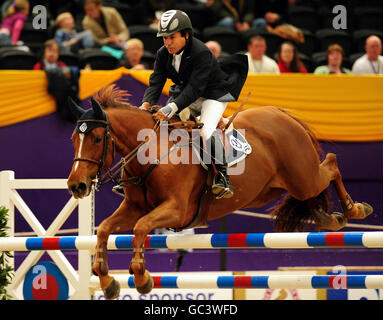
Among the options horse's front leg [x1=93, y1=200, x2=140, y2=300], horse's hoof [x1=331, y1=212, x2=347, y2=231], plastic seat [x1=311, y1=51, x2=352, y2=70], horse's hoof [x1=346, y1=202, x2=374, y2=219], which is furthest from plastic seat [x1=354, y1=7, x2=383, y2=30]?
horse's front leg [x1=93, y1=200, x2=140, y2=300]

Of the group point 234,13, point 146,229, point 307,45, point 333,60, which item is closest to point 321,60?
point 333,60

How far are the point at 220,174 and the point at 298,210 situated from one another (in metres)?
1.18

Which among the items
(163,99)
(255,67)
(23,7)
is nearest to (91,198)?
(163,99)

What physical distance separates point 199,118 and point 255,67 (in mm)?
3736

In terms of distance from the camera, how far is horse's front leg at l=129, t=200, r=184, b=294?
4.49m

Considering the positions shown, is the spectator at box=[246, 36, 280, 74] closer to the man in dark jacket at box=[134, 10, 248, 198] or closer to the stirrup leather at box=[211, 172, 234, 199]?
the man in dark jacket at box=[134, 10, 248, 198]

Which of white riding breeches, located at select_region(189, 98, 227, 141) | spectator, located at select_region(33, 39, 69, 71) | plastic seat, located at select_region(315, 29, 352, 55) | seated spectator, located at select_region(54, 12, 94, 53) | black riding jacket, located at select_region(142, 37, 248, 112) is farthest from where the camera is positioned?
plastic seat, located at select_region(315, 29, 352, 55)

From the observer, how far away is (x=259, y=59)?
884 centimetres

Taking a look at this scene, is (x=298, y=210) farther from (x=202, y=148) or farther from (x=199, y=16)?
(x=199, y=16)

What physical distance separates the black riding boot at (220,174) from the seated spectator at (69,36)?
15.2 feet

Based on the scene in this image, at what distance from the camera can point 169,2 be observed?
1038 cm

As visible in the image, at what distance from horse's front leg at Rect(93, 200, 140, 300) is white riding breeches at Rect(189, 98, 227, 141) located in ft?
2.39

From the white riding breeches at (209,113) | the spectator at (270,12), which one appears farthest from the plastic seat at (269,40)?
the white riding breeches at (209,113)

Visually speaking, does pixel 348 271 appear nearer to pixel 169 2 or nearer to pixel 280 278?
pixel 280 278
